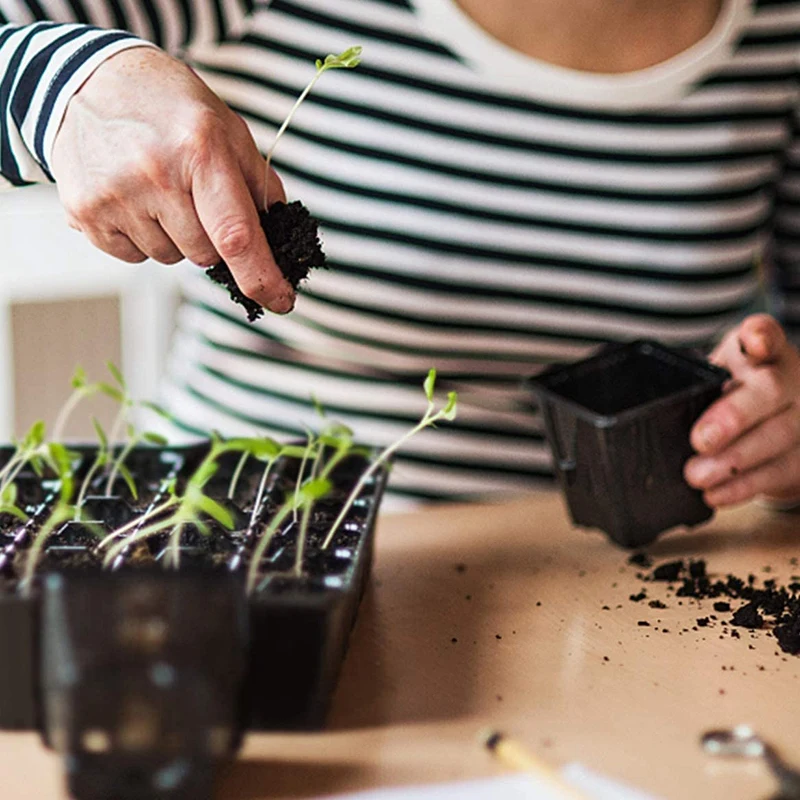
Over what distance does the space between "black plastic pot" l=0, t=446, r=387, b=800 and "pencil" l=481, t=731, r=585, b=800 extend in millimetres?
113

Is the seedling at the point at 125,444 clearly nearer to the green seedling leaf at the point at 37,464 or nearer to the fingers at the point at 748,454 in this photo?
the green seedling leaf at the point at 37,464

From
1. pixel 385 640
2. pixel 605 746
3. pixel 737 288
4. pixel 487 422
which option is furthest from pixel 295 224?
pixel 737 288

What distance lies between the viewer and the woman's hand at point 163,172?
779 mm

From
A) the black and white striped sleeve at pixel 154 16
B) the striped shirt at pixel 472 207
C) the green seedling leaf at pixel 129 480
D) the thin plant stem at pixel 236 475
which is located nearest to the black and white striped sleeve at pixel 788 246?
the striped shirt at pixel 472 207

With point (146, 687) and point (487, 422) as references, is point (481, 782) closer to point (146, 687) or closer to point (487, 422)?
point (146, 687)

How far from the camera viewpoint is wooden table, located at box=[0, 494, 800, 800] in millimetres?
692

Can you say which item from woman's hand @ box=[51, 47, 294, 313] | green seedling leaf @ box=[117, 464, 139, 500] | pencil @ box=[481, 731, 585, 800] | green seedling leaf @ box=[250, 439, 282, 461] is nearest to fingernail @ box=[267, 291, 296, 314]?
woman's hand @ box=[51, 47, 294, 313]

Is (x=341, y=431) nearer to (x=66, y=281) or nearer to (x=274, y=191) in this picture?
(x=274, y=191)

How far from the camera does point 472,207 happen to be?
1.29 metres

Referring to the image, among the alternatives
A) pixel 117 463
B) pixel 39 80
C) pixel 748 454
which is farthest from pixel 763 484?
pixel 39 80

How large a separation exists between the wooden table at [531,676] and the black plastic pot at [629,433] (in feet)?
0.15

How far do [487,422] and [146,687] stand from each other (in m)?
0.80

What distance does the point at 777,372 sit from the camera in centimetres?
111

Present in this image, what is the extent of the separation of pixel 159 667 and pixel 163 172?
0.35m
